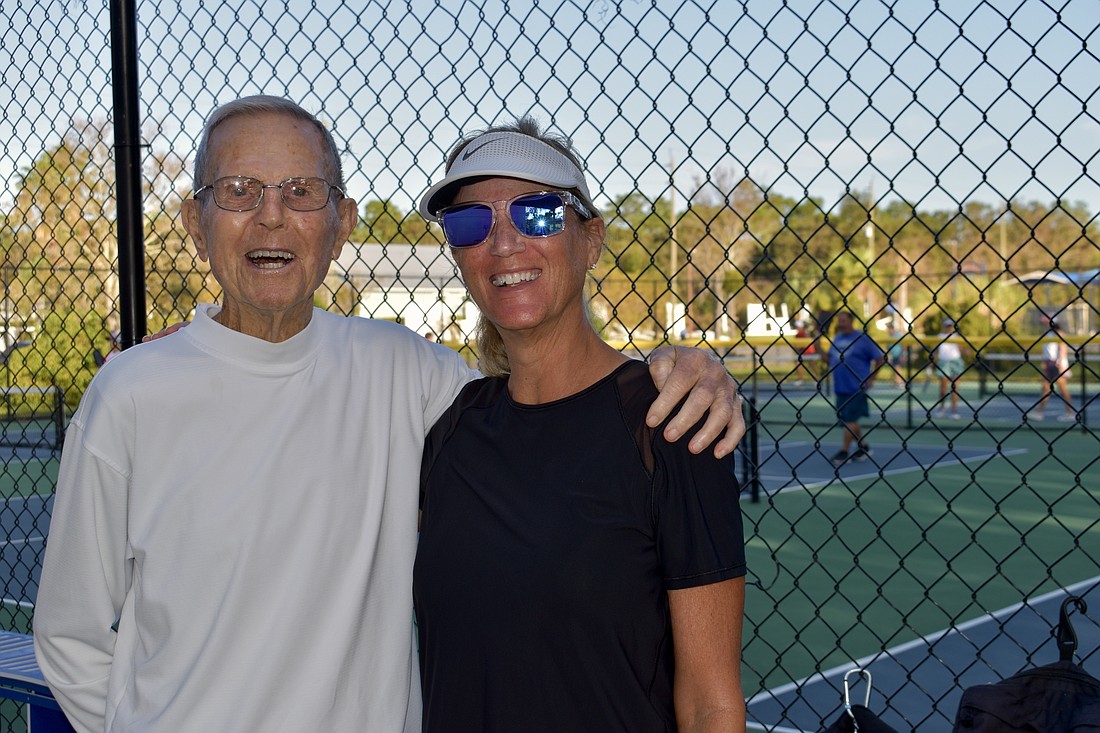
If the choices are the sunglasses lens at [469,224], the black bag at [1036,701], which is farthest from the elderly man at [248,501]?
the black bag at [1036,701]

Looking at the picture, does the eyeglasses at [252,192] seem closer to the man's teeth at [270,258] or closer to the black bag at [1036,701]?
the man's teeth at [270,258]

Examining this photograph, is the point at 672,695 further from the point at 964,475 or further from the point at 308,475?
the point at 964,475

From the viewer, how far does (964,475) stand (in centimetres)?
1466

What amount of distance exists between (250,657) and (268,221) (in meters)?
0.83

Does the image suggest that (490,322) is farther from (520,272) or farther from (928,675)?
(928,675)

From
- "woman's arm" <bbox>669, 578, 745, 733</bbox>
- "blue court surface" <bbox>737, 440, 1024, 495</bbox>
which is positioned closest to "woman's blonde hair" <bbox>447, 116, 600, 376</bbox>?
"woman's arm" <bbox>669, 578, 745, 733</bbox>

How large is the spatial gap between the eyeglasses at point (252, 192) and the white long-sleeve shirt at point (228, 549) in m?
0.24

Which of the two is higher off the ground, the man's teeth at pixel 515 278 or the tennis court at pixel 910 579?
the man's teeth at pixel 515 278

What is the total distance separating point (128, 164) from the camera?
395 centimetres

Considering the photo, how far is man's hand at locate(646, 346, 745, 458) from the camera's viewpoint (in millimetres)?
1957

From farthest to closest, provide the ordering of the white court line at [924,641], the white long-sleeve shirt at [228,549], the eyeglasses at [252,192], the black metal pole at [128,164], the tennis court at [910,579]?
1. the white court line at [924,641]
2. the tennis court at [910,579]
3. the black metal pole at [128,164]
4. the eyeglasses at [252,192]
5. the white long-sleeve shirt at [228,549]

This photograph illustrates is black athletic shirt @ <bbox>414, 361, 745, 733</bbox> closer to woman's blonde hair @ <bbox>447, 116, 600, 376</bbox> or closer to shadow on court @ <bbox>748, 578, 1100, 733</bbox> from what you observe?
woman's blonde hair @ <bbox>447, 116, 600, 376</bbox>

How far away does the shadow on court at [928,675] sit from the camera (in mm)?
5191

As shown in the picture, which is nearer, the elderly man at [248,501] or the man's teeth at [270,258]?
the elderly man at [248,501]
